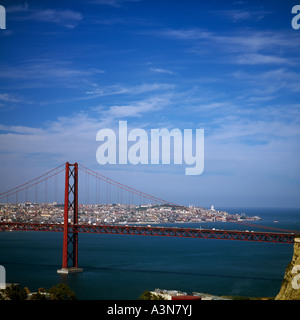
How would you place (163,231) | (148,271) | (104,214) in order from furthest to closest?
(104,214) < (148,271) < (163,231)

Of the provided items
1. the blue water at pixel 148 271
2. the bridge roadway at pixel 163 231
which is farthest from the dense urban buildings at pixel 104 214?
the bridge roadway at pixel 163 231

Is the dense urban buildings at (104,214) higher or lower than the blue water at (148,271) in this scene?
higher

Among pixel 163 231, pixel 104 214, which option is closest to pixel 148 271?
pixel 163 231

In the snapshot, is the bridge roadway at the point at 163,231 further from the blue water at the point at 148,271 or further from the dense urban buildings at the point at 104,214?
the dense urban buildings at the point at 104,214

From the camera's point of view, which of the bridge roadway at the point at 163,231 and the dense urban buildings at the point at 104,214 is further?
the dense urban buildings at the point at 104,214

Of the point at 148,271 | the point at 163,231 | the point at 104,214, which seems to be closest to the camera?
the point at 163,231

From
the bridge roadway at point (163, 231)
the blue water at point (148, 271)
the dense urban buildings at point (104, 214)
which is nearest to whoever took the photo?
the blue water at point (148, 271)

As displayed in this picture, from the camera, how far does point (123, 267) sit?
38719 mm

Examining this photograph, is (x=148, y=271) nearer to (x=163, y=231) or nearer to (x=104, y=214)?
(x=163, y=231)

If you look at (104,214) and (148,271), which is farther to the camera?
(104,214)

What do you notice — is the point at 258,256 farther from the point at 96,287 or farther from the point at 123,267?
the point at 96,287

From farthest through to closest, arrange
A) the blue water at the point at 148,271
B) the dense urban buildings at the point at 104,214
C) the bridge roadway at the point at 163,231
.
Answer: the dense urban buildings at the point at 104,214
the bridge roadway at the point at 163,231
the blue water at the point at 148,271

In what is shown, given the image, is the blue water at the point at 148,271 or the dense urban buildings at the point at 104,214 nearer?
the blue water at the point at 148,271
